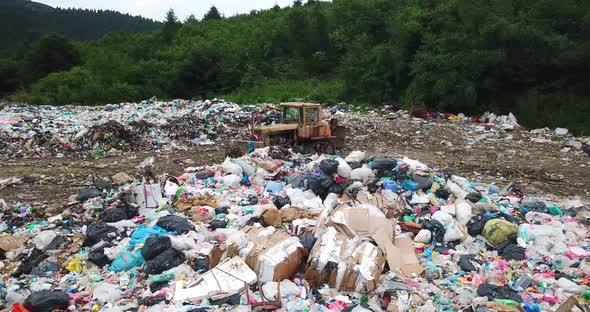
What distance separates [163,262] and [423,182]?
12.2 feet

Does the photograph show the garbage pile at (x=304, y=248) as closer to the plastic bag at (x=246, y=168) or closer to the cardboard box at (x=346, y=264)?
the cardboard box at (x=346, y=264)

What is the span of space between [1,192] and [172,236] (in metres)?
4.43

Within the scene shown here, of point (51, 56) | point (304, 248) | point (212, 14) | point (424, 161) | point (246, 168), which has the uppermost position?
point (212, 14)

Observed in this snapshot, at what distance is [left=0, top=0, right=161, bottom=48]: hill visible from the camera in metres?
52.4

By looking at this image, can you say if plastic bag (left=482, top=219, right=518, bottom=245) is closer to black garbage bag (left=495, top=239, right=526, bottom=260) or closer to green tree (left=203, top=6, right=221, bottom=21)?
black garbage bag (left=495, top=239, right=526, bottom=260)

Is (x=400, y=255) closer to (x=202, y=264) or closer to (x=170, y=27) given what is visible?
(x=202, y=264)

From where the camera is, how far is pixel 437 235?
4.77 metres

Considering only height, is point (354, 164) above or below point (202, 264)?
above

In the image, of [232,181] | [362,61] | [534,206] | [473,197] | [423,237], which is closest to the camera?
[423,237]

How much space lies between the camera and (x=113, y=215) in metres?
5.04

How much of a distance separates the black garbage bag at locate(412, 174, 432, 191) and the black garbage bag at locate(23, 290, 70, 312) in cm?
447

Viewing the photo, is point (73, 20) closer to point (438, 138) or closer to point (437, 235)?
point (438, 138)

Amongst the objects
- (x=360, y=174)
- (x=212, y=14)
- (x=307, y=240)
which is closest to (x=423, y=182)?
(x=360, y=174)

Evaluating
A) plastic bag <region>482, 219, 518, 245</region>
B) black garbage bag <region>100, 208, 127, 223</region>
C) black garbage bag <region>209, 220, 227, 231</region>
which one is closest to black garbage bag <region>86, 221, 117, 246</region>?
black garbage bag <region>100, 208, 127, 223</region>
